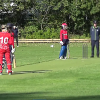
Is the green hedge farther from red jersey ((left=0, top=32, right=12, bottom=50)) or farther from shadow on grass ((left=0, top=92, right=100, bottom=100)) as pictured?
shadow on grass ((left=0, top=92, right=100, bottom=100))

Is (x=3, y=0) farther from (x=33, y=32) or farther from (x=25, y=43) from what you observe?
(x=25, y=43)

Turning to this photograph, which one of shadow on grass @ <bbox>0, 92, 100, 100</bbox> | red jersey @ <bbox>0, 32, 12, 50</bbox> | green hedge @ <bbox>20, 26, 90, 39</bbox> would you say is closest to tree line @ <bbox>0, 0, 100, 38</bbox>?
green hedge @ <bbox>20, 26, 90, 39</bbox>

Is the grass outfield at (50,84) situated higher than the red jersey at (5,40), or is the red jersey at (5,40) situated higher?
the red jersey at (5,40)

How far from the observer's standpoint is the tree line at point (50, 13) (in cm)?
4950

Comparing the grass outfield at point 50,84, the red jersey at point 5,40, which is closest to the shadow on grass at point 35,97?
the grass outfield at point 50,84

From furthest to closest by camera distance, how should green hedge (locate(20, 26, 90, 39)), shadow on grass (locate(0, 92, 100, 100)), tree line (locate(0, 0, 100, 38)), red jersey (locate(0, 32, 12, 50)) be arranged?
tree line (locate(0, 0, 100, 38))
green hedge (locate(20, 26, 90, 39))
red jersey (locate(0, 32, 12, 50))
shadow on grass (locate(0, 92, 100, 100))

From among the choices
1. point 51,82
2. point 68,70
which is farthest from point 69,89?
point 68,70

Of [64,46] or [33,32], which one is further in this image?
[33,32]

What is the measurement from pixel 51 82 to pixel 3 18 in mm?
39637

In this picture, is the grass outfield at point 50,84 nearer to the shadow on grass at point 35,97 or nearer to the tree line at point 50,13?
the shadow on grass at point 35,97

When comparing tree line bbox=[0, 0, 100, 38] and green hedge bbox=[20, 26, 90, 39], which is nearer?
green hedge bbox=[20, 26, 90, 39]

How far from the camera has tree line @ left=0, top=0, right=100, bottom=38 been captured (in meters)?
49.5

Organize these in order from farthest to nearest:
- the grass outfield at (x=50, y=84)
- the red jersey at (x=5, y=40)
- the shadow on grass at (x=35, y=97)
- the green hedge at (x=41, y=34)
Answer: the green hedge at (x=41, y=34)
the red jersey at (x=5, y=40)
the grass outfield at (x=50, y=84)
the shadow on grass at (x=35, y=97)

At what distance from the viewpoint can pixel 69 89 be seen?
452 inches
